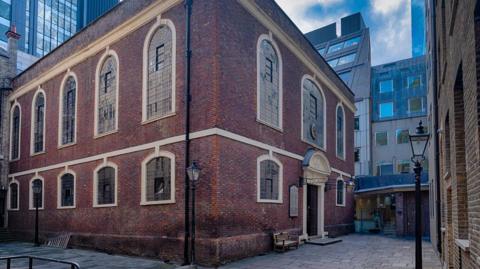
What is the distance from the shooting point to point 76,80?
17.6 meters

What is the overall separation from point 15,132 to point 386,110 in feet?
96.6

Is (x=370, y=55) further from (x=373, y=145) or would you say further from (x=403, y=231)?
(x=403, y=231)

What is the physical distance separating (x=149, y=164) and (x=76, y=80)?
266 inches

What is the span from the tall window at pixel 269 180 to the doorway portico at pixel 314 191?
246 centimetres

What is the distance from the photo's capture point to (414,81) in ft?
116

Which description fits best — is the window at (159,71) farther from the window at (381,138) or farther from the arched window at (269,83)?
the window at (381,138)

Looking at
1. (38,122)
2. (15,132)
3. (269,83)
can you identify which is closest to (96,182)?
(38,122)

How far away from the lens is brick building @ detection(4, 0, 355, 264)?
12.0m

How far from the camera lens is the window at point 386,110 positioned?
3594 cm

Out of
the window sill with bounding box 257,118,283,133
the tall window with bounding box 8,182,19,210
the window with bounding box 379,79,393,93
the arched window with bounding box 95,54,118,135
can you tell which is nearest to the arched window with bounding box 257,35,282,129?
the window sill with bounding box 257,118,283,133

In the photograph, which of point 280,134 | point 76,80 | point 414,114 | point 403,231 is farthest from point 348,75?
point 76,80

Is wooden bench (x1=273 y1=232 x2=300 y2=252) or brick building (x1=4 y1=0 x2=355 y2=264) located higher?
brick building (x1=4 y1=0 x2=355 y2=264)

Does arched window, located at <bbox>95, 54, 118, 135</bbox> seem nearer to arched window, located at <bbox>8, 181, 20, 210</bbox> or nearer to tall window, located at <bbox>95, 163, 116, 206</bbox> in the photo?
tall window, located at <bbox>95, 163, 116, 206</bbox>

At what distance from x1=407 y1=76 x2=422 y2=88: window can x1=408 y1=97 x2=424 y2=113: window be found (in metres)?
1.19
